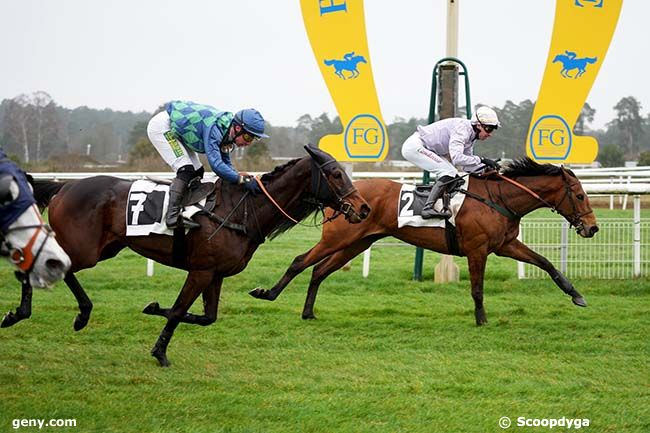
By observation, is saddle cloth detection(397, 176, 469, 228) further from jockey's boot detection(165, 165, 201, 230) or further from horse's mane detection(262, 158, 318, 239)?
jockey's boot detection(165, 165, 201, 230)

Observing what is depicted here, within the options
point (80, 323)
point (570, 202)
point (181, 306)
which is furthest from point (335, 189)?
point (570, 202)

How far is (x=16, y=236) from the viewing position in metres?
3.58

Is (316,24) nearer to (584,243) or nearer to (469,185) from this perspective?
(469,185)

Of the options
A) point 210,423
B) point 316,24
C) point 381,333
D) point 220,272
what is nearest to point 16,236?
point 210,423

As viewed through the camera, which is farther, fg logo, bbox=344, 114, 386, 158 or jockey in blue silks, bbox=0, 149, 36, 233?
fg logo, bbox=344, 114, 386, 158

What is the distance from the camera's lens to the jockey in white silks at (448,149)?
7.52m

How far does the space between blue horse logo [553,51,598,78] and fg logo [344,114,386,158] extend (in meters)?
2.15

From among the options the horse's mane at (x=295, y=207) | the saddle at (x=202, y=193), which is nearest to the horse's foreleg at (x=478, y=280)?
the horse's mane at (x=295, y=207)

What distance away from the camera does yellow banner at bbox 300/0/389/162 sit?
9750 millimetres

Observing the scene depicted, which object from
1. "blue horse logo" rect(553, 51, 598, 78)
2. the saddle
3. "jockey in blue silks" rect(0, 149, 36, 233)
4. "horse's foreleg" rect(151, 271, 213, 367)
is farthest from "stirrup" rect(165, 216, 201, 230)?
"blue horse logo" rect(553, 51, 598, 78)

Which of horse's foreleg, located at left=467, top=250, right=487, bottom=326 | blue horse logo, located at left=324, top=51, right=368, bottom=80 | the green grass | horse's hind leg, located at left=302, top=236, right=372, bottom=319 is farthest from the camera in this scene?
blue horse logo, located at left=324, top=51, right=368, bottom=80

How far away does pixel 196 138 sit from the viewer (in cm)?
595

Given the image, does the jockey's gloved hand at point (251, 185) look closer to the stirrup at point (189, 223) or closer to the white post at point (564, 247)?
the stirrup at point (189, 223)

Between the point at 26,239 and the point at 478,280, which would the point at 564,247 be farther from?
the point at 26,239
